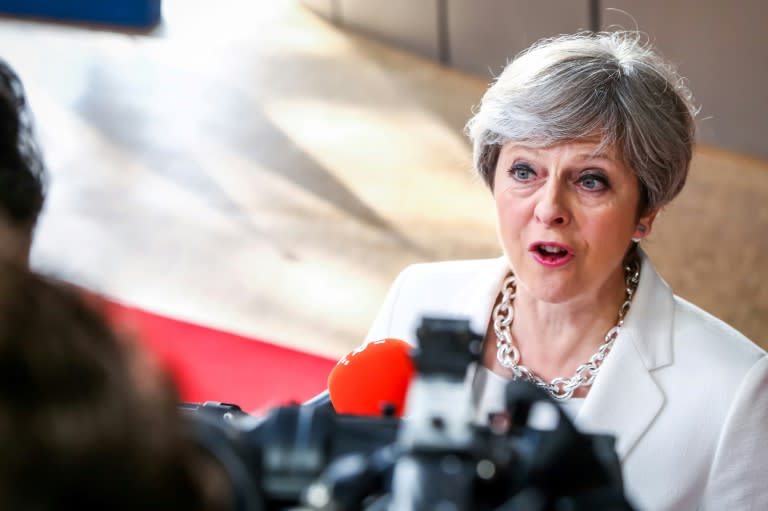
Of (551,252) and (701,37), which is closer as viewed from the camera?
(551,252)

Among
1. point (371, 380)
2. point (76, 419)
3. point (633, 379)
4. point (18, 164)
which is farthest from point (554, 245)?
point (76, 419)

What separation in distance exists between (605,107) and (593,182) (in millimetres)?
114

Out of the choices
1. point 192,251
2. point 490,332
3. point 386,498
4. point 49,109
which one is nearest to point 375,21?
point 49,109

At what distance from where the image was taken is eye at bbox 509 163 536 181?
1762 mm

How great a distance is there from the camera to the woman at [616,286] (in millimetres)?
1661

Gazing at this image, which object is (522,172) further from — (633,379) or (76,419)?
(76,419)

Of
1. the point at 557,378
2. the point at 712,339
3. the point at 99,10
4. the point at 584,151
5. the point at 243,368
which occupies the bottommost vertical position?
the point at 99,10

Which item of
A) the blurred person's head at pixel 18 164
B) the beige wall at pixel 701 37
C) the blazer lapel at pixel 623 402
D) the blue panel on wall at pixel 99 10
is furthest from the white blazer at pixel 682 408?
the blue panel on wall at pixel 99 10

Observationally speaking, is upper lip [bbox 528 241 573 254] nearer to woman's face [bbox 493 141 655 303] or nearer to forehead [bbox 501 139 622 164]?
woman's face [bbox 493 141 655 303]

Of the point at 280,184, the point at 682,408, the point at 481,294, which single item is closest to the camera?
the point at 682,408

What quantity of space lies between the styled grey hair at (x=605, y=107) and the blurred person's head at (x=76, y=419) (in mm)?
1306

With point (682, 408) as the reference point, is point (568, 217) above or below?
above

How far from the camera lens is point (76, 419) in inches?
17.0

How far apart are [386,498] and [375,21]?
6.23 meters
